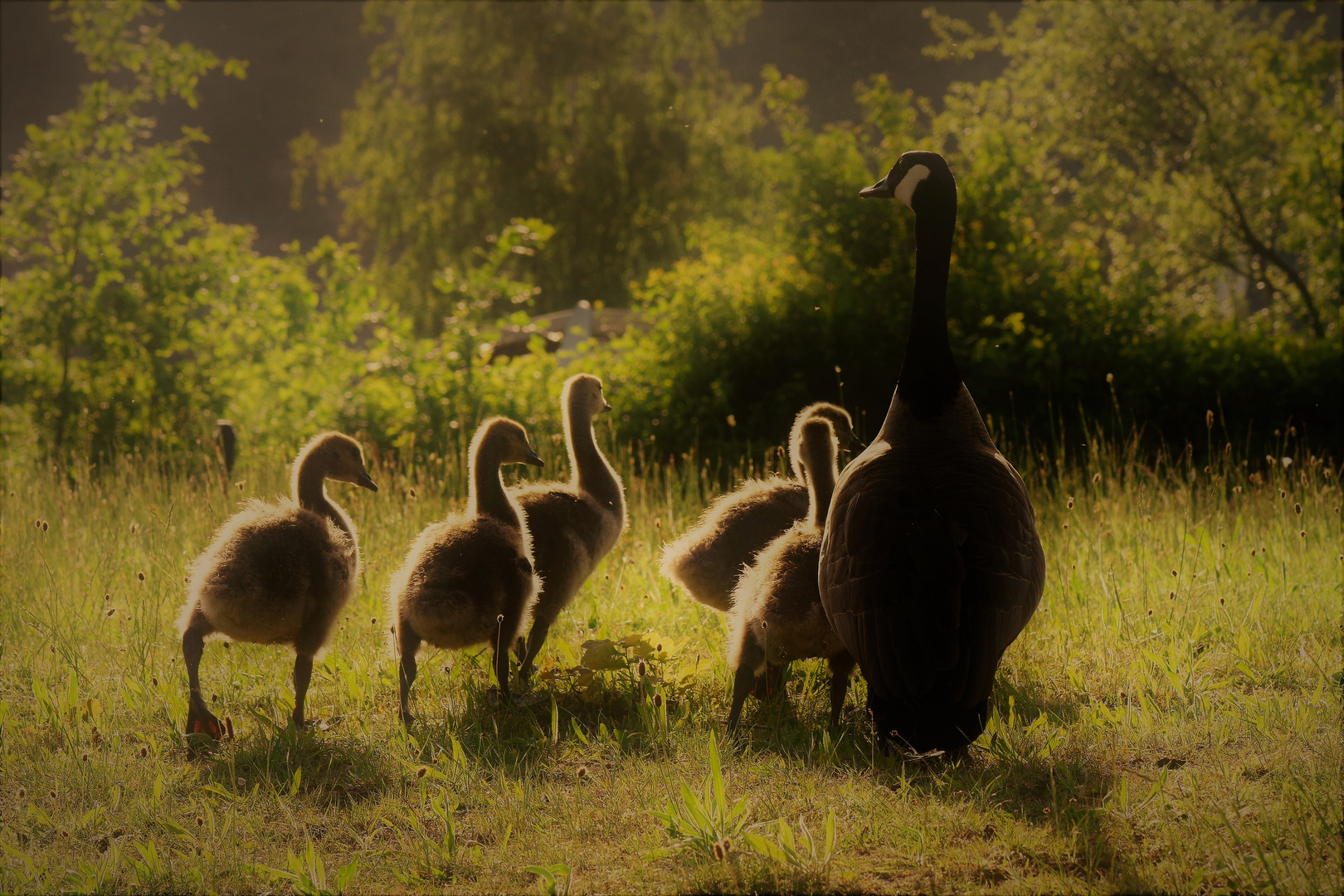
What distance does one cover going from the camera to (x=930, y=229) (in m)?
4.77

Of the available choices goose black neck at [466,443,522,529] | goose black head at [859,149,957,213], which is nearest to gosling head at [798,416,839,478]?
goose black head at [859,149,957,213]

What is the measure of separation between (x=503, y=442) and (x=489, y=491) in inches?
13.3

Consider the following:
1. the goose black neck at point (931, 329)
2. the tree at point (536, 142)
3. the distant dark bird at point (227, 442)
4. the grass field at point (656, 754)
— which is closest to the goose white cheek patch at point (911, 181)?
the goose black neck at point (931, 329)

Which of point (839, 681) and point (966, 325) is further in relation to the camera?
point (966, 325)

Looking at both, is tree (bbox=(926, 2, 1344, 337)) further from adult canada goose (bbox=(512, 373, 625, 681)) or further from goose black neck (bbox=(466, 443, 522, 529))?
goose black neck (bbox=(466, 443, 522, 529))

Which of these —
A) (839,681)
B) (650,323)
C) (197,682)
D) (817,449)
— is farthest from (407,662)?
(650,323)

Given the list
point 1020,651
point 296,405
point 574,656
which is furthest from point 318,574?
point 296,405

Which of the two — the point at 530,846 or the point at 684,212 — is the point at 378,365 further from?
the point at 684,212

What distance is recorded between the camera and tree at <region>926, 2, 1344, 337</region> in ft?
65.6

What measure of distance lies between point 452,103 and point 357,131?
3440 mm

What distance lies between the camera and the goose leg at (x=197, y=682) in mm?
4570

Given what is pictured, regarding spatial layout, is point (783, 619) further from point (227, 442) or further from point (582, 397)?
point (227, 442)

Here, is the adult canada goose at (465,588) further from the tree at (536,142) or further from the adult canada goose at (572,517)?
the tree at (536,142)

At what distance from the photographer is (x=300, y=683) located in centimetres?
473
